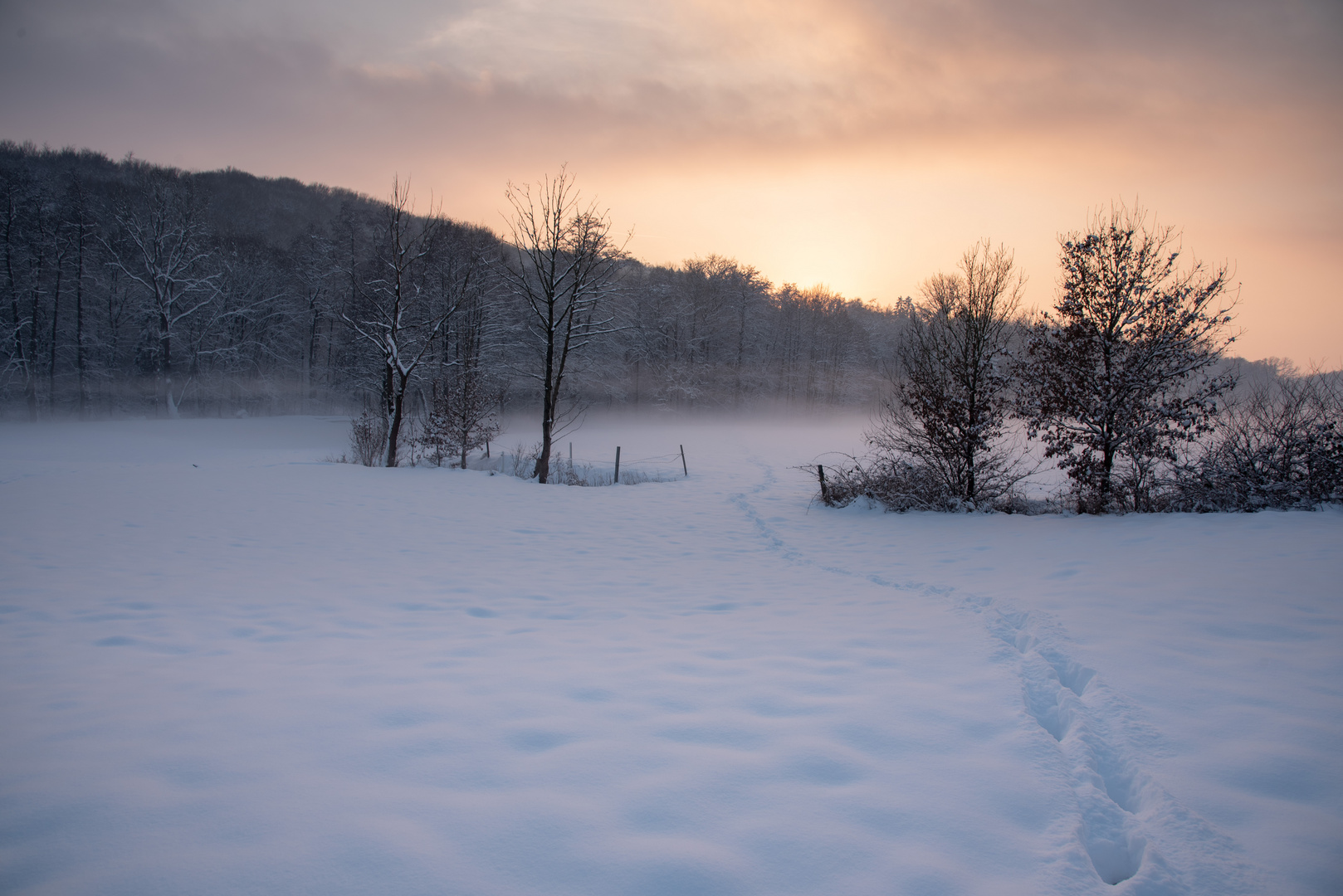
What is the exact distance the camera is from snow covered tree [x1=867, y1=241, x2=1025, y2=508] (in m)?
11.3

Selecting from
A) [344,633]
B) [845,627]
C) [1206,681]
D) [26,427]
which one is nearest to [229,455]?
[26,427]

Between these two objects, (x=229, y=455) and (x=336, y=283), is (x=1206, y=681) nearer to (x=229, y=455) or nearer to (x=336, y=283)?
(x=229, y=455)

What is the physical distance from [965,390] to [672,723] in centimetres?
1110

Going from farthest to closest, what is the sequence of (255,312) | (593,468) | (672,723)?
1. (255,312)
2. (593,468)
3. (672,723)

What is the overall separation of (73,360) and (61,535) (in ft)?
119

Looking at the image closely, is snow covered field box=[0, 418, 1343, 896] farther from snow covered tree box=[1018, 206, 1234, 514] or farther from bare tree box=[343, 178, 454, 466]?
bare tree box=[343, 178, 454, 466]

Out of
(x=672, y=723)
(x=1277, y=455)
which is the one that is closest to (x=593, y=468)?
(x=1277, y=455)

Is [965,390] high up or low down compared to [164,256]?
down

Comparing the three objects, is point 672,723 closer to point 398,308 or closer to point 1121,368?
point 1121,368

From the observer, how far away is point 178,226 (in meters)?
31.5

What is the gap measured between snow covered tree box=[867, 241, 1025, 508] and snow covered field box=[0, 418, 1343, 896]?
4.18 m

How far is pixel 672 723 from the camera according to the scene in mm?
2824

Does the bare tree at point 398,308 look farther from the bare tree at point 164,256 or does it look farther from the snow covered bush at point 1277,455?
the snow covered bush at point 1277,455

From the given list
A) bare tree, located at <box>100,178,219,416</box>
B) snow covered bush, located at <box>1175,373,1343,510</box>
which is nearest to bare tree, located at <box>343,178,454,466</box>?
bare tree, located at <box>100,178,219,416</box>
